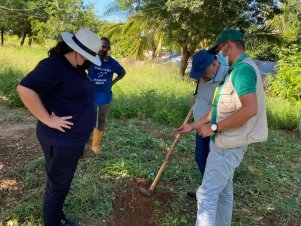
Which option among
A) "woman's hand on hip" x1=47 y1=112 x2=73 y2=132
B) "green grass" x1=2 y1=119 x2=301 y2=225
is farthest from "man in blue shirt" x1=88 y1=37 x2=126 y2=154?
"woman's hand on hip" x1=47 y1=112 x2=73 y2=132

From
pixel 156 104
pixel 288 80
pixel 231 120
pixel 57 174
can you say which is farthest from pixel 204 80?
pixel 288 80

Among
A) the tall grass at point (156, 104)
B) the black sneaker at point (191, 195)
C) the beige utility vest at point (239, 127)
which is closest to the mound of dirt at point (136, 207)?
the black sneaker at point (191, 195)

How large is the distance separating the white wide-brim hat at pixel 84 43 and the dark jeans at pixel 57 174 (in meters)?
0.66

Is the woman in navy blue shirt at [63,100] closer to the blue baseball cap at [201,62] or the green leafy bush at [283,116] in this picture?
the blue baseball cap at [201,62]

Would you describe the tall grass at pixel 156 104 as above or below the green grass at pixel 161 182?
below

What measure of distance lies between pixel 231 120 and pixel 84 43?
1133 mm

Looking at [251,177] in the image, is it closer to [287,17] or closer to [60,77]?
[60,77]

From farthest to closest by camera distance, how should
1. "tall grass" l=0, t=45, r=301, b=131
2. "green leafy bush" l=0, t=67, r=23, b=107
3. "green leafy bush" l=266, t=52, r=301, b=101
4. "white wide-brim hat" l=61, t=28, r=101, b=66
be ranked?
"green leafy bush" l=266, t=52, r=301, b=101 → "green leafy bush" l=0, t=67, r=23, b=107 → "tall grass" l=0, t=45, r=301, b=131 → "white wide-brim hat" l=61, t=28, r=101, b=66

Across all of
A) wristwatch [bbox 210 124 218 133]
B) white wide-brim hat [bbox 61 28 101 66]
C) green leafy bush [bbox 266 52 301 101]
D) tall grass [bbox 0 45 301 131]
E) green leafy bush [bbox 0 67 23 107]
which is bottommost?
green leafy bush [bbox 0 67 23 107]

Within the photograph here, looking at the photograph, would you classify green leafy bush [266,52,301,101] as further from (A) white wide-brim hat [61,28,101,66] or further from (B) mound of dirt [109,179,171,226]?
(A) white wide-brim hat [61,28,101,66]

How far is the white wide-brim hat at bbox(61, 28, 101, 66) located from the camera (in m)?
2.51

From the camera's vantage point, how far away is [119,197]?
11.8 ft

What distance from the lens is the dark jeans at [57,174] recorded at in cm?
262

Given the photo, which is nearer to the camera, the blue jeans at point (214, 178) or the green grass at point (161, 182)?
the blue jeans at point (214, 178)
